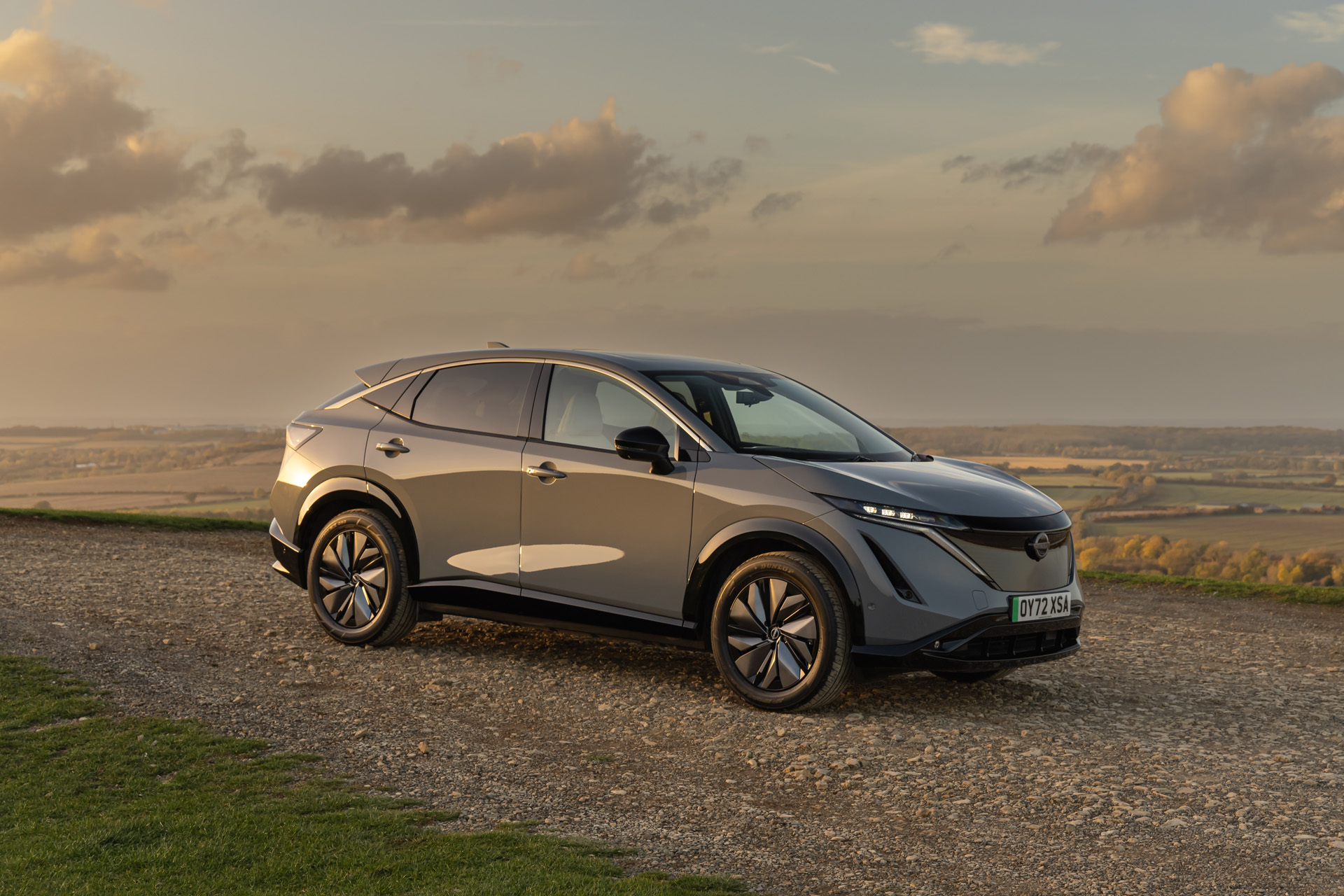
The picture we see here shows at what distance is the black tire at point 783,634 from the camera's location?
18.7 feet

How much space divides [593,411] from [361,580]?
82.7 inches

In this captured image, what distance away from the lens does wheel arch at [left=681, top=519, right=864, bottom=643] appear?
223 inches

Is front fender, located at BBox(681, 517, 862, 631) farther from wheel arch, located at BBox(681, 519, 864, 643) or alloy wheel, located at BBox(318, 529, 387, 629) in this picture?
alloy wheel, located at BBox(318, 529, 387, 629)

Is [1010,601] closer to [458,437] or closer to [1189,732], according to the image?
[1189,732]

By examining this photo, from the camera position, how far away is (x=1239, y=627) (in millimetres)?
10016

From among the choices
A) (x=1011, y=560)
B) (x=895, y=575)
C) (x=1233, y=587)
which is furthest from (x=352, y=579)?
(x=1233, y=587)

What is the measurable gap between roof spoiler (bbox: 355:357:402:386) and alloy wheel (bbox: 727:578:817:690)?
3.19 m

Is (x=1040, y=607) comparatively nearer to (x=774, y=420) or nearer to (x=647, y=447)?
(x=774, y=420)

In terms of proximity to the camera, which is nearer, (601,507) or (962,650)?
(962,650)

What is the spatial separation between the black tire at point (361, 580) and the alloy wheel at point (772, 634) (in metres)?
2.47

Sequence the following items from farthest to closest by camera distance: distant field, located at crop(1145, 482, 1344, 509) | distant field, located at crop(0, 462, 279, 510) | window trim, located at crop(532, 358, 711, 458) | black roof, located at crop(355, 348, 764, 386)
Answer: distant field, located at crop(1145, 482, 1344, 509), distant field, located at crop(0, 462, 279, 510), black roof, located at crop(355, 348, 764, 386), window trim, located at crop(532, 358, 711, 458)

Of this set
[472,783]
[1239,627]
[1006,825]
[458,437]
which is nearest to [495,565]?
[458,437]

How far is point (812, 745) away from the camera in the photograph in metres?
5.50

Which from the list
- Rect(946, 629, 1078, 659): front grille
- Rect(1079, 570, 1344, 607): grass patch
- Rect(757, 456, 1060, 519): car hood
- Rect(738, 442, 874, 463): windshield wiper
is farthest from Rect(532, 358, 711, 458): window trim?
Rect(1079, 570, 1344, 607): grass patch
